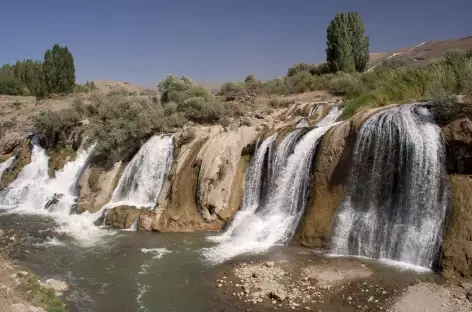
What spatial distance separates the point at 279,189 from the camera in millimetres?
15648

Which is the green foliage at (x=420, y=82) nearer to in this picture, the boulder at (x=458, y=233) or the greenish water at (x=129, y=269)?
the boulder at (x=458, y=233)

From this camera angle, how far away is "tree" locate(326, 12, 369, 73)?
33312 millimetres

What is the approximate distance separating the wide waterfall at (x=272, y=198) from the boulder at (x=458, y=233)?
480cm

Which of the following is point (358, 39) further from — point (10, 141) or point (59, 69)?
point (59, 69)

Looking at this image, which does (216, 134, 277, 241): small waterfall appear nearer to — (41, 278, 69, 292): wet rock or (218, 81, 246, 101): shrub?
(41, 278, 69, 292): wet rock

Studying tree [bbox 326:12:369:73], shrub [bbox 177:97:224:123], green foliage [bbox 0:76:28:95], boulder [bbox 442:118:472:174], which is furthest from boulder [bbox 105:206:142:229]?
green foliage [bbox 0:76:28:95]

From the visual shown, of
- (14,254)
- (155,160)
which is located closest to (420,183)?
(155,160)

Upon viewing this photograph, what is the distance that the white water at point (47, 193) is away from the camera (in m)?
18.2

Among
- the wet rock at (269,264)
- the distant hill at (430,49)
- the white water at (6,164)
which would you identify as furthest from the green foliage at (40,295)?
the distant hill at (430,49)

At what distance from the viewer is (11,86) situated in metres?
57.9

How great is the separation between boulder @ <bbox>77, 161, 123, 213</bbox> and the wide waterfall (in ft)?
22.9

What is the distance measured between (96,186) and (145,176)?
2.76 m

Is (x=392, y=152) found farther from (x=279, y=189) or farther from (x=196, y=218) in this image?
(x=196, y=218)

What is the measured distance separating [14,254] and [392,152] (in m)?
12.6
